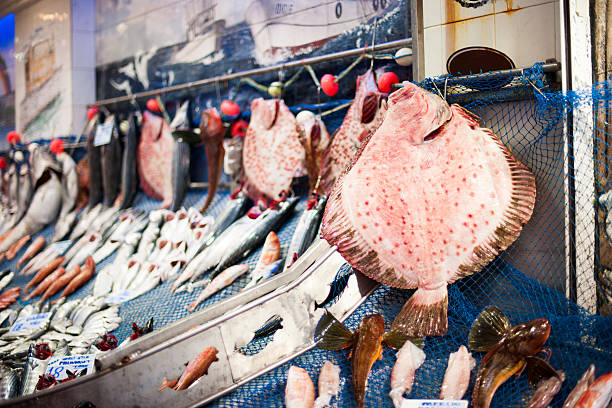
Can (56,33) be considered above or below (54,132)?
above

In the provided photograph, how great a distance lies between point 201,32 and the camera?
15.9ft

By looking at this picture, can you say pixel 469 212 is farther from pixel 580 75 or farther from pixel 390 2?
pixel 390 2

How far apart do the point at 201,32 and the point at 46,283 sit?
8.32ft

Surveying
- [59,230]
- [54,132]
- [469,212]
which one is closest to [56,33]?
[54,132]

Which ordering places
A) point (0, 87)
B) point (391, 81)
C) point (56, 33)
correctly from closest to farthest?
1. point (391, 81)
2. point (56, 33)
3. point (0, 87)

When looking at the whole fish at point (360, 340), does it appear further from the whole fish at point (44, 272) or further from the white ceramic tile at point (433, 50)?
the whole fish at point (44, 272)

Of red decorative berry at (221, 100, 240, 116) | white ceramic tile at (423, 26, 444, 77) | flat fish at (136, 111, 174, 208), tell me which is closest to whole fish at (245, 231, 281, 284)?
red decorative berry at (221, 100, 240, 116)

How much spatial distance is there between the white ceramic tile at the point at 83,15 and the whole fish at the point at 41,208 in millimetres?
1732

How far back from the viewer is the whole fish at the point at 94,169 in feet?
17.4

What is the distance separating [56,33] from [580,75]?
18.9 feet

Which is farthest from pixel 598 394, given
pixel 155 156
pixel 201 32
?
pixel 201 32

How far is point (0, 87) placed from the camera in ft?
23.0

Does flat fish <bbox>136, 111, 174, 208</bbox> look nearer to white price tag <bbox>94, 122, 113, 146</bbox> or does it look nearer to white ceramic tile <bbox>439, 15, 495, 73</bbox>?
white price tag <bbox>94, 122, 113, 146</bbox>

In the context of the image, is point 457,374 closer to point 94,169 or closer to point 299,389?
point 299,389
